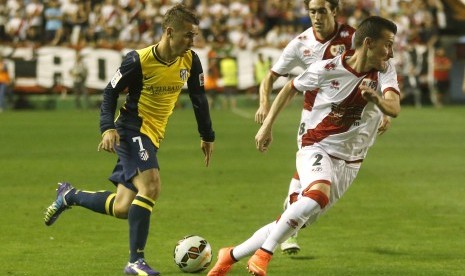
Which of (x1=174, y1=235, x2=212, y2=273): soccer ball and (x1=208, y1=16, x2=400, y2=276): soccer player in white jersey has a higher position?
(x1=208, y1=16, x2=400, y2=276): soccer player in white jersey

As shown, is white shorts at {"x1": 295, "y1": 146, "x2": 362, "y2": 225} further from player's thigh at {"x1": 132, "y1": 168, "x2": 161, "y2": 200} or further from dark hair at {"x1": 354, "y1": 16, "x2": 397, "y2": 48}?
player's thigh at {"x1": 132, "y1": 168, "x2": 161, "y2": 200}

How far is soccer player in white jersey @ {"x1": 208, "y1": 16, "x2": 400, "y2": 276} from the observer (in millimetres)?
8531

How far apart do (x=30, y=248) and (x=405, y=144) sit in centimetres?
1380

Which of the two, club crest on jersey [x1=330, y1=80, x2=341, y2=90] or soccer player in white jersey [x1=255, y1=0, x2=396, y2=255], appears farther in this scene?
soccer player in white jersey [x1=255, y1=0, x2=396, y2=255]

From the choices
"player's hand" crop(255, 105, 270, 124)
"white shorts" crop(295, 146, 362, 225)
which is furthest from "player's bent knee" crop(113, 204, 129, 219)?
"white shorts" crop(295, 146, 362, 225)

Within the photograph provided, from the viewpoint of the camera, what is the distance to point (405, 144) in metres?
23.5

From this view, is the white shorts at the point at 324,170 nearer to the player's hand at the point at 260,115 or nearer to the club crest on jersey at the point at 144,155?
the player's hand at the point at 260,115

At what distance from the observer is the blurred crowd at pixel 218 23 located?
37.2 metres

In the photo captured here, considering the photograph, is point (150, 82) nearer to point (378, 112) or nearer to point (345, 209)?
point (378, 112)

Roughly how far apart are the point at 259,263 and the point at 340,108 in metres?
1.51

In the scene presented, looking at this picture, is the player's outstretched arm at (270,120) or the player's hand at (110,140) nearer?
the player's outstretched arm at (270,120)

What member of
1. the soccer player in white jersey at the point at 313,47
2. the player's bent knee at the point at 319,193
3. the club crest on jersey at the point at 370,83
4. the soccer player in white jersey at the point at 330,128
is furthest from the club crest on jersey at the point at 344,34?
the player's bent knee at the point at 319,193

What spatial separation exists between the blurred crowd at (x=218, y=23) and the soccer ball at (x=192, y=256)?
89.8ft

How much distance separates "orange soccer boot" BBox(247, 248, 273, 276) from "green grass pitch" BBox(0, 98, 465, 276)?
109 centimetres
